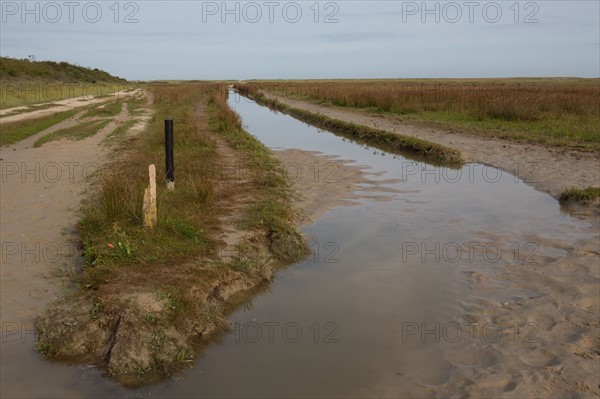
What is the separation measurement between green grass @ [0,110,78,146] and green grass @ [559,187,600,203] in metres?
13.6

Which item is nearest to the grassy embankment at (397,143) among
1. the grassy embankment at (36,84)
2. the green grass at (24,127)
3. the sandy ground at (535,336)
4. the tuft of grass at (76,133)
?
the sandy ground at (535,336)

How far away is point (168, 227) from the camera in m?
5.73

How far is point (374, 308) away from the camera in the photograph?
4.72 metres

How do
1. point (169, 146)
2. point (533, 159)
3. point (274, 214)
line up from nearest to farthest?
point (274, 214), point (169, 146), point (533, 159)

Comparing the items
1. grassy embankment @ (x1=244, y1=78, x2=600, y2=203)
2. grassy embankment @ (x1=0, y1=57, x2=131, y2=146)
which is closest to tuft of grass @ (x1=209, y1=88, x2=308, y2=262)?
grassy embankment @ (x1=244, y1=78, x2=600, y2=203)

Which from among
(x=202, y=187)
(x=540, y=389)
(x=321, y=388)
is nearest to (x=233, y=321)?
(x=321, y=388)

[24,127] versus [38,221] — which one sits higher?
[24,127]

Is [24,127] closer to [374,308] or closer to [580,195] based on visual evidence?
[374,308]

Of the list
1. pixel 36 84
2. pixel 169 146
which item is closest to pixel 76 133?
pixel 169 146

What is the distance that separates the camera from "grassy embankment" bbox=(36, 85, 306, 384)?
382 centimetres

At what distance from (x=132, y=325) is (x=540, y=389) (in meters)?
2.93

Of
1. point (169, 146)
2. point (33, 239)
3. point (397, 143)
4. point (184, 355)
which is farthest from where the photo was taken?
point (397, 143)

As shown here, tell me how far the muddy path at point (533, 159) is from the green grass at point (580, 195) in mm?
397

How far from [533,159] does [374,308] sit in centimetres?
830
